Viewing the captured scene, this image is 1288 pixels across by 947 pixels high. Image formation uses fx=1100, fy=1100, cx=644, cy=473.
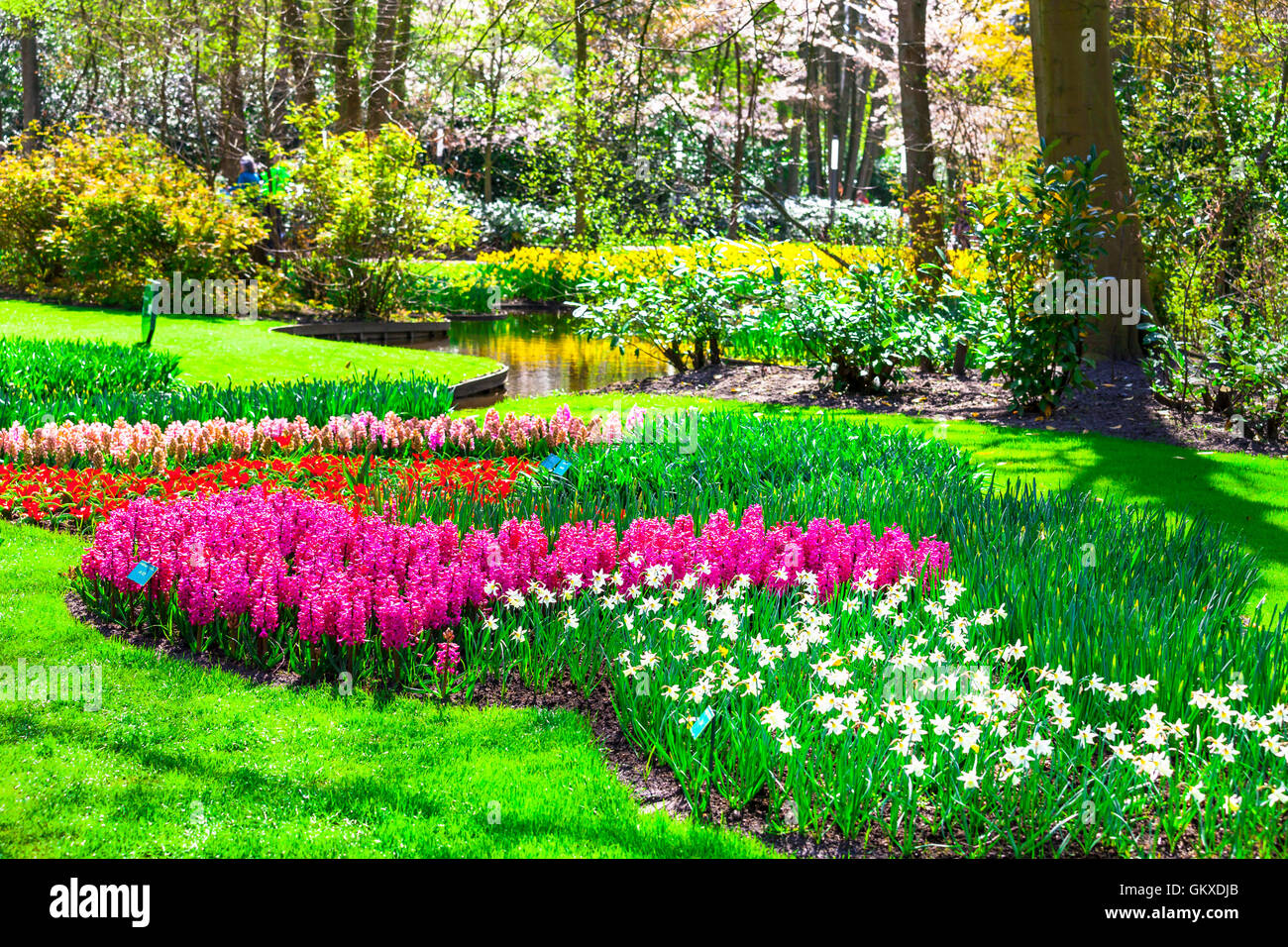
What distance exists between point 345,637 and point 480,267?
18.7 metres

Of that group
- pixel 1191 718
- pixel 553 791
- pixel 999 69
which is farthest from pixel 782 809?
pixel 999 69

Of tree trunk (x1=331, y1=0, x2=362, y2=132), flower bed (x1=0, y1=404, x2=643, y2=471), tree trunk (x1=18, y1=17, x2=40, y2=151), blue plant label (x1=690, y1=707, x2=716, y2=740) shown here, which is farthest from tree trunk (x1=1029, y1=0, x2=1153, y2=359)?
tree trunk (x1=18, y1=17, x2=40, y2=151)

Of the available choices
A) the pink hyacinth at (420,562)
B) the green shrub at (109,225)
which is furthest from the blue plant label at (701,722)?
the green shrub at (109,225)

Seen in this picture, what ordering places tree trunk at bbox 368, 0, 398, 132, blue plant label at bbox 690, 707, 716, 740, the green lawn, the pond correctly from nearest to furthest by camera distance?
1. the green lawn
2. blue plant label at bbox 690, 707, 716, 740
3. the pond
4. tree trunk at bbox 368, 0, 398, 132

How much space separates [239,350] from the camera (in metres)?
12.2

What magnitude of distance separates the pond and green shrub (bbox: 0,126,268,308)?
3107 mm

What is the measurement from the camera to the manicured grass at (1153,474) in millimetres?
5809

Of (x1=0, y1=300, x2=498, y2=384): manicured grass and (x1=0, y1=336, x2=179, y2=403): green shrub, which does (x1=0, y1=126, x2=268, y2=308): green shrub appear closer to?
(x1=0, y1=300, x2=498, y2=384): manicured grass

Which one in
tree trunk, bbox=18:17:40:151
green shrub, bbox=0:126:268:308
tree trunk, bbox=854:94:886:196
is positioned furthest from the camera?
tree trunk, bbox=854:94:886:196

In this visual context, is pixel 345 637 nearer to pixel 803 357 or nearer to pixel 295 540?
pixel 295 540

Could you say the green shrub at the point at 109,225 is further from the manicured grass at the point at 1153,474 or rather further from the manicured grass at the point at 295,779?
the manicured grass at the point at 295,779

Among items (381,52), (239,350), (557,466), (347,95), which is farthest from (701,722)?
(347,95)

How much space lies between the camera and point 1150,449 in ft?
25.4

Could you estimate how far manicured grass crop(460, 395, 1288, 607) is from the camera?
5.81 meters
